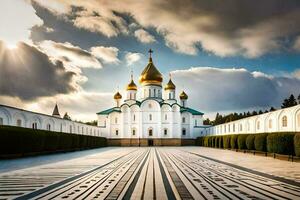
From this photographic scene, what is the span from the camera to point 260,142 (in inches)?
943

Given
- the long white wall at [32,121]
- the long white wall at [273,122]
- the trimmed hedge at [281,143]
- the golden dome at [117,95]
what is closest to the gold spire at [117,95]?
the golden dome at [117,95]

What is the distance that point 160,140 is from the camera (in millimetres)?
59125

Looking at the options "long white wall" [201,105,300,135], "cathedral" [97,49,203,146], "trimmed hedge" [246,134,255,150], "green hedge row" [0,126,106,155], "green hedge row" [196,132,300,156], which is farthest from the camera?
"cathedral" [97,49,203,146]

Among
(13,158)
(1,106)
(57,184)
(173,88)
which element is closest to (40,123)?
(1,106)

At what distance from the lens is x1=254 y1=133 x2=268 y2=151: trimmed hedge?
23344 millimetres

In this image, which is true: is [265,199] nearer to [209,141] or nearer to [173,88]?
[209,141]

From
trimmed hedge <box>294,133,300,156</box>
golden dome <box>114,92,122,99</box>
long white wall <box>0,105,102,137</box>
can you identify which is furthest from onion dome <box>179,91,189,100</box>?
trimmed hedge <box>294,133,300,156</box>

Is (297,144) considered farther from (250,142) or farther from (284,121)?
(284,121)

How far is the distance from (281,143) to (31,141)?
1520cm

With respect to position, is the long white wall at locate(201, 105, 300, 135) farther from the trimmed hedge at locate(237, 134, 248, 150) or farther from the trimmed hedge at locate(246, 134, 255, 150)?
the trimmed hedge at locate(246, 134, 255, 150)

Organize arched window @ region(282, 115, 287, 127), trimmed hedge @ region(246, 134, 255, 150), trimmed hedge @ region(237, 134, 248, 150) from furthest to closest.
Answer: trimmed hedge @ region(237, 134, 248, 150), arched window @ region(282, 115, 287, 127), trimmed hedge @ region(246, 134, 255, 150)

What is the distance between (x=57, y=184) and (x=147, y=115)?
51.2 m

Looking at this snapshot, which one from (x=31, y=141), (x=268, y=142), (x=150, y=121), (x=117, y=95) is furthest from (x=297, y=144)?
(x=117, y=95)

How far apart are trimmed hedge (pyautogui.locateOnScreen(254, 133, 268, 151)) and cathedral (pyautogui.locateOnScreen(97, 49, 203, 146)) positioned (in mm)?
34765
